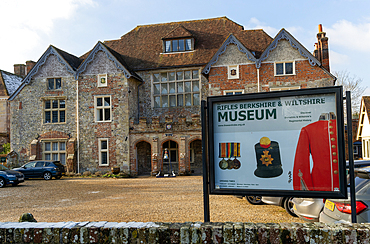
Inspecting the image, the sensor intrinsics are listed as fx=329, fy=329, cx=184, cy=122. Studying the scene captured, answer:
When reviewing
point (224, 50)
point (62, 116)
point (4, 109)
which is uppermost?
point (224, 50)

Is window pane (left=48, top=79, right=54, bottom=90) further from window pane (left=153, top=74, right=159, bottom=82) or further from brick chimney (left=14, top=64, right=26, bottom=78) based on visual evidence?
brick chimney (left=14, top=64, right=26, bottom=78)

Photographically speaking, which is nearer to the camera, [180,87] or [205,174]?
[205,174]

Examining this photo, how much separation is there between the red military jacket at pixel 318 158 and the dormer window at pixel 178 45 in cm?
2492

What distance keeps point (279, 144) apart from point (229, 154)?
2.26ft

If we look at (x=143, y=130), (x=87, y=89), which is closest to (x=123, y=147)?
(x=143, y=130)

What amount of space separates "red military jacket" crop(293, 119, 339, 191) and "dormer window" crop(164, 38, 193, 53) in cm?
2492

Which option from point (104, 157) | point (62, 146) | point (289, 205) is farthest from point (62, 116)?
point (289, 205)

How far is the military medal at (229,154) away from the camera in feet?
15.0

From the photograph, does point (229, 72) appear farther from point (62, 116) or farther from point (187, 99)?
point (62, 116)

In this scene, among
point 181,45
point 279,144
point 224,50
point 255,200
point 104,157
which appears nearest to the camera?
point 279,144

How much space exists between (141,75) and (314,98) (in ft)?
82.0

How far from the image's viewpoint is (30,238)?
3467 millimetres

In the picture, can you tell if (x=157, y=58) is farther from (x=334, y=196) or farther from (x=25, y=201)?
(x=334, y=196)

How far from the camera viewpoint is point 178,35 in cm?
2833
